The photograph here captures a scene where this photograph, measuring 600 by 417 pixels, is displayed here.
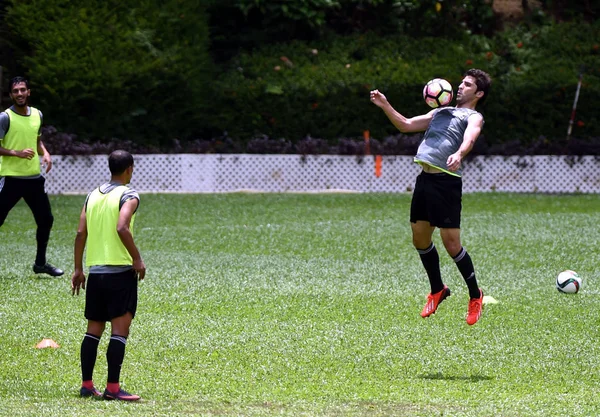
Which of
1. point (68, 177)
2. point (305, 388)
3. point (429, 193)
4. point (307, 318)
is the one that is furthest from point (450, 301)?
point (68, 177)

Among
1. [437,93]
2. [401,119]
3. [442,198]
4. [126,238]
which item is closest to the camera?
[126,238]

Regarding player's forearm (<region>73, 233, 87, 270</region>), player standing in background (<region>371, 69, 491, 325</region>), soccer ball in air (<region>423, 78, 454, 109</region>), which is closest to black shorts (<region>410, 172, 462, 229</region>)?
player standing in background (<region>371, 69, 491, 325</region>)

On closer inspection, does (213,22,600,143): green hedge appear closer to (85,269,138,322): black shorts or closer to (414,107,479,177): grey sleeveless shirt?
(414,107,479,177): grey sleeveless shirt

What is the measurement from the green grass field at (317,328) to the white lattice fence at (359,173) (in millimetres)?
6023

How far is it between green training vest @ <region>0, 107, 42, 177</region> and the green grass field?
1.17 m

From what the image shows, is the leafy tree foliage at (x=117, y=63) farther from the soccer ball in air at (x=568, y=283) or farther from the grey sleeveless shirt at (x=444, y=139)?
the grey sleeveless shirt at (x=444, y=139)

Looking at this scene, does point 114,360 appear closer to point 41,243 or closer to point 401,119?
point 401,119

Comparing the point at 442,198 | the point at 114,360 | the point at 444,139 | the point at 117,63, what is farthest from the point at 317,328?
the point at 117,63

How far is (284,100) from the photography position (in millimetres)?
23359

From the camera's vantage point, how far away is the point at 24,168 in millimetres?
11008

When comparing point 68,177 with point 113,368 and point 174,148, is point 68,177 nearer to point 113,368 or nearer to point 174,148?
point 174,148

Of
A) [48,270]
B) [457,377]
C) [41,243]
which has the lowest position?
[48,270]

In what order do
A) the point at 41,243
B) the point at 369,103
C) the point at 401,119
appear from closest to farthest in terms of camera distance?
1. the point at 401,119
2. the point at 41,243
3. the point at 369,103

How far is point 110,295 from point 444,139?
296 cm
